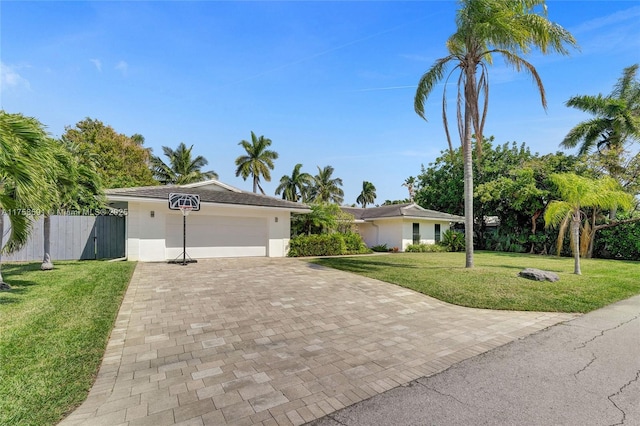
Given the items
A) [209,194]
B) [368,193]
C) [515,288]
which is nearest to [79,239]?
[209,194]

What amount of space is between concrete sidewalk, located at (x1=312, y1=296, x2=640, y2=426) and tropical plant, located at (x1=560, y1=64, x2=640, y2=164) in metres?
18.8

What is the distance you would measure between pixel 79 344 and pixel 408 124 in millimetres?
13020

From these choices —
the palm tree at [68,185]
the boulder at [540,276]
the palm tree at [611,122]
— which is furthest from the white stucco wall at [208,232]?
the palm tree at [611,122]

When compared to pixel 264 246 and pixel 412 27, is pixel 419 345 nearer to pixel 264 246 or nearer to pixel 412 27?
pixel 412 27

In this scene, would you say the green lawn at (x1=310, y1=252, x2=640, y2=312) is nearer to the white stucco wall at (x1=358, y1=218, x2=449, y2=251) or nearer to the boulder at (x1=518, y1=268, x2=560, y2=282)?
the boulder at (x1=518, y1=268, x2=560, y2=282)

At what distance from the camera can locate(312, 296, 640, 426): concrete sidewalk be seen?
259 centimetres

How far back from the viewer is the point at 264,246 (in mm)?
15664

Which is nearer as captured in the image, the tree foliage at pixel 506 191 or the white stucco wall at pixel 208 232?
the white stucco wall at pixel 208 232

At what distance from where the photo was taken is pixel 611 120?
17.9 metres

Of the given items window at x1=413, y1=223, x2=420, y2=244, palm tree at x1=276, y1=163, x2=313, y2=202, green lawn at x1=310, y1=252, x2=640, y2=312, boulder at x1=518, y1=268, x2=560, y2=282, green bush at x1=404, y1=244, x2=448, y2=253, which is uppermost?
palm tree at x1=276, y1=163, x2=313, y2=202

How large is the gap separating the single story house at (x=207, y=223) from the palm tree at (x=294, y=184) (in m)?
19.4

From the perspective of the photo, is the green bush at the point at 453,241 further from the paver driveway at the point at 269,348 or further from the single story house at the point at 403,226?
the paver driveway at the point at 269,348

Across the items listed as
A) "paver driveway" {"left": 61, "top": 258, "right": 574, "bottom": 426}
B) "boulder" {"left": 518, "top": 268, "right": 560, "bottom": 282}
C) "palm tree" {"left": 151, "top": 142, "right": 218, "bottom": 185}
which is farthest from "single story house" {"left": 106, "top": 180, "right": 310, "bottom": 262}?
"palm tree" {"left": 151, "top": 142, "right": 218, "bottom": 185}

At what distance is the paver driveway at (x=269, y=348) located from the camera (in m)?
2.76
